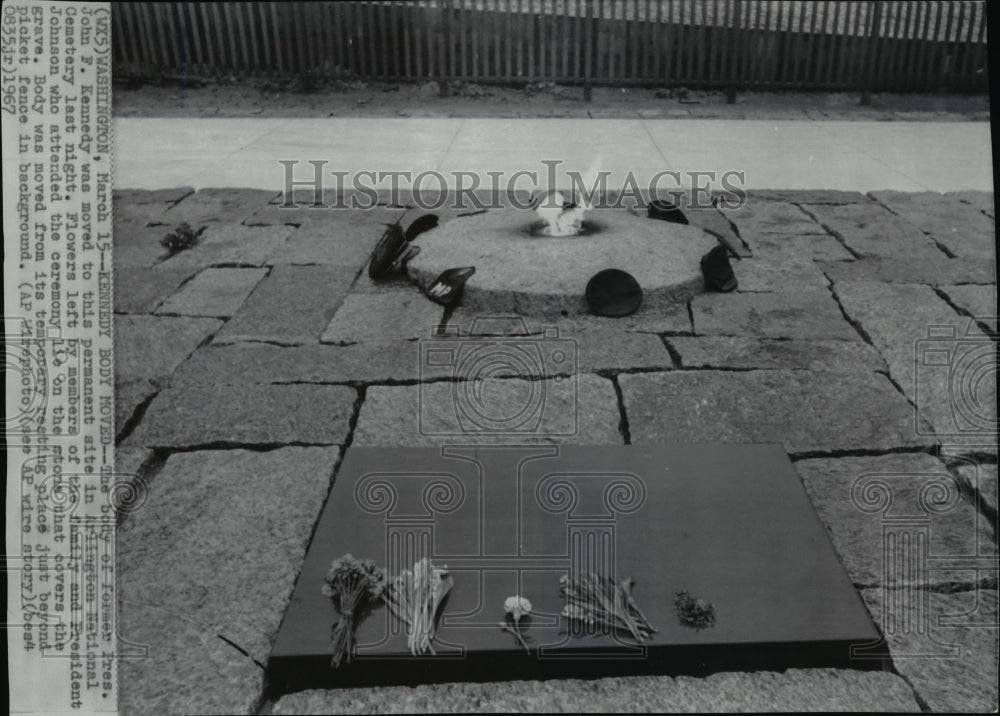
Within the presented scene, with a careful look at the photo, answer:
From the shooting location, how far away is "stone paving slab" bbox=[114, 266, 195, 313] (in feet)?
13.4

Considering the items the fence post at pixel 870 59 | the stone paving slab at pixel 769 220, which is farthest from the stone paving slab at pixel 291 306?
the fence post at pixel 870 59

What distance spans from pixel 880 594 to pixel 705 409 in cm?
100

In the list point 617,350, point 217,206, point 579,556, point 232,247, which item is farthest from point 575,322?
point 217,206

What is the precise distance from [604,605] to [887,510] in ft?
3.49

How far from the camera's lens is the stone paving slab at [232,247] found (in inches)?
→ 183

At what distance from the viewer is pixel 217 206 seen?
571cm

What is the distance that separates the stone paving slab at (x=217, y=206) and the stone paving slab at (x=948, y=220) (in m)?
4.25

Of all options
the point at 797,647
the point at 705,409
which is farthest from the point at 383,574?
the point at 705,409

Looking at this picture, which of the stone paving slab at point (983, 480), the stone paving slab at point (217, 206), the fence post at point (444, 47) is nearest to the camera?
the stone paving slab at point (983, 480)

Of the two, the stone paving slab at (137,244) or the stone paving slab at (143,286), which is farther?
the stone paving slab at (137,244)

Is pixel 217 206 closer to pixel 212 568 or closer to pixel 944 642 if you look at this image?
pixel 212 568

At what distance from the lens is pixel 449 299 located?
152 inches

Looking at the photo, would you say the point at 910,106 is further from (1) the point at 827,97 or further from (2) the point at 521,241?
(2) the point at 521,241

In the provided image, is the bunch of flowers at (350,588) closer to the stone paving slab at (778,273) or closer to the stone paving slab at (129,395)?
the stone paving slab at (129,395)
